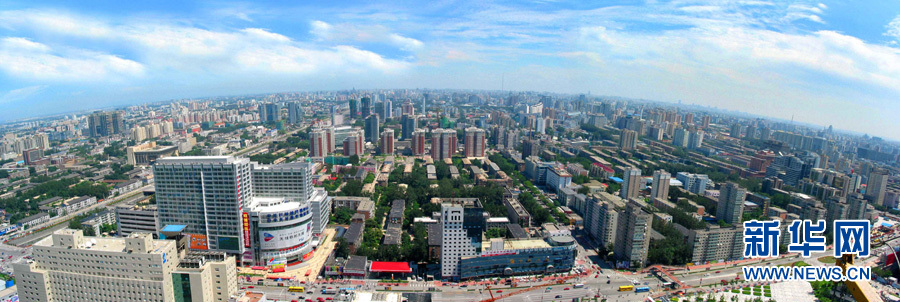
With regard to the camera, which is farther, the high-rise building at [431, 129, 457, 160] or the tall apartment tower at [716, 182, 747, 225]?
the high-rise building at [431, 129, 457, 160]

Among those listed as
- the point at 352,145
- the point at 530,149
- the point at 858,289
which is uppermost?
the point at 858,289

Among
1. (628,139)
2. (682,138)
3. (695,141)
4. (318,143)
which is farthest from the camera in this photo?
(682,138)

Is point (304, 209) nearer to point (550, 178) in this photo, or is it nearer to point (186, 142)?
point (550, 178)

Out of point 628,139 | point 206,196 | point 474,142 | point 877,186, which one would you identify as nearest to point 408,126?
point 474,142

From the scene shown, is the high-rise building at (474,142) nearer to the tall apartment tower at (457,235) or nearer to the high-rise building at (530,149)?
the high-rise building at (530,149)

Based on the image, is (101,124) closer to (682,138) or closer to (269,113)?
(269,113)

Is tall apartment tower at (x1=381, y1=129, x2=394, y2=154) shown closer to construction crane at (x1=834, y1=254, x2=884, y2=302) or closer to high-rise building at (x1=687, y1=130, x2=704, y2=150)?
high-rise building at (x1=687, y1=130, x2=704, y2=150)

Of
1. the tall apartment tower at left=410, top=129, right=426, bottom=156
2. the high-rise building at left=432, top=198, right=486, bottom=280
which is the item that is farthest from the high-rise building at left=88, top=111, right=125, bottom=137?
the high-rise building at left=432, top=198, right=486, bottom=280
